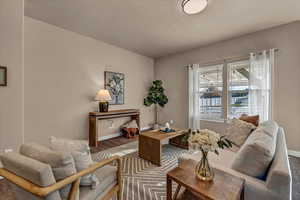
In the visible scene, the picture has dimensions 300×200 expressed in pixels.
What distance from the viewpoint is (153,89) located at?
4.84 metres

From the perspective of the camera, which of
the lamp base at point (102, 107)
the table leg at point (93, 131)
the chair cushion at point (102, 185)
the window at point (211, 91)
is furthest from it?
the window at point (211, 91)

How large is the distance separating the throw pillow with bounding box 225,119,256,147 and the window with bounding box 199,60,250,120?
54.9 inches

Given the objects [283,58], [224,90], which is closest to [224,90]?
[224,90]

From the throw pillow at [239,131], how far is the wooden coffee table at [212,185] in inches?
48.3

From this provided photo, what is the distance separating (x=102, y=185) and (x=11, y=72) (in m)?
2.22

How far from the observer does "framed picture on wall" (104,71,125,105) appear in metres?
3.91

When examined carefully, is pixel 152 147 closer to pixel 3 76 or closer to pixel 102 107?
pixel 102 107

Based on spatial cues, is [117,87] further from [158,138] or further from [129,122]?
[158,138]

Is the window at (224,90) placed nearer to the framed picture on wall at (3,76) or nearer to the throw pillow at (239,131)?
the throw pillow at (239,131)

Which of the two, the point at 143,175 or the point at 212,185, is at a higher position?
the point at 212,185

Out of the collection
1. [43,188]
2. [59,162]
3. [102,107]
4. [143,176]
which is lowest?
[143,176]

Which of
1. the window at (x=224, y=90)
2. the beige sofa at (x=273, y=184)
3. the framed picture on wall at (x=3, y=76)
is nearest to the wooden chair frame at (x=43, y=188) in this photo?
the beige sofa at (x=273, y=184)

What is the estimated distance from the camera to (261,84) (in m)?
3.01

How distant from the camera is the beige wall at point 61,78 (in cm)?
269
